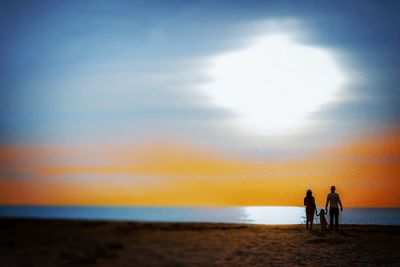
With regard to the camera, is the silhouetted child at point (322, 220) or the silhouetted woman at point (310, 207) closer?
the silhouetted child at point (322, 220)

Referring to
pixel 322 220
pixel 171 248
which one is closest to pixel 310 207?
pixel 322 220

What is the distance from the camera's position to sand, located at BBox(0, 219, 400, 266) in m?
14.7

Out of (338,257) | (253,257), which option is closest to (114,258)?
(253,257)

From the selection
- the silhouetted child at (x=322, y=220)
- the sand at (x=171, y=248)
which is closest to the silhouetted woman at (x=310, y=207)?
the silhouetted child at (x=322, y=220)

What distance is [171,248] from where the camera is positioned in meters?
17.9

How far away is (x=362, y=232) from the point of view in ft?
82.2

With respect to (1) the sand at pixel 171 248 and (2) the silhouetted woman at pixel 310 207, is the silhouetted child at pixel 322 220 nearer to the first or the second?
(2) the silhouetted woman at pixel 310 207

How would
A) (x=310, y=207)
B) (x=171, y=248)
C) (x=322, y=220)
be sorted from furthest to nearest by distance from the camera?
(x=310, y=207) → (x=322, y=220) → (x=171, y=248)

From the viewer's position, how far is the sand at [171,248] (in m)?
14.7

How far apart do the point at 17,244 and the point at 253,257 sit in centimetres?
768

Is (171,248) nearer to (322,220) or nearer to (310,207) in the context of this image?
(322,220)

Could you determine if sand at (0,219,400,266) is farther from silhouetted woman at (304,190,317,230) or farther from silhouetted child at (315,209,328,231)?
silhouetted woman at (304,190,317,230)

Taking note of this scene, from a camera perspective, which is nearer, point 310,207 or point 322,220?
point 322,220

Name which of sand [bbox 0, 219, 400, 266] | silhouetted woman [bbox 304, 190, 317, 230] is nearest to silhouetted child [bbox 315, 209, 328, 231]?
silhouetted woman [bbox 304, 190, 317, 230]
